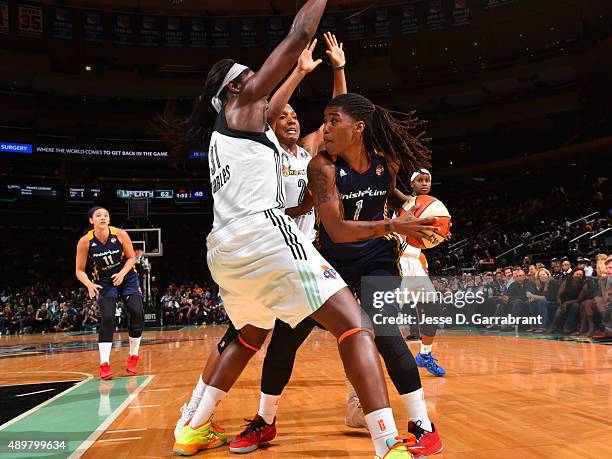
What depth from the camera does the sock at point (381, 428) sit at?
7.10 feet

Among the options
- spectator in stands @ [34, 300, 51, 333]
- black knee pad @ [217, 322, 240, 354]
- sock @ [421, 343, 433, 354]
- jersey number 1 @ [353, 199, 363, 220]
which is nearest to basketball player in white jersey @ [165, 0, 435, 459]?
jersey number 1 @ [353, 199, 363, 220]

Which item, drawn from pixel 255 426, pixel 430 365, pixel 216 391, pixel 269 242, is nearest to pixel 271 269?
pixel 269 242

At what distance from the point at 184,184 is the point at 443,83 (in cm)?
1265

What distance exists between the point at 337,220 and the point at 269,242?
1.43 ft

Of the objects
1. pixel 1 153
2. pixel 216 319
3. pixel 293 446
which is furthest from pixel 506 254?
pixel 1 153

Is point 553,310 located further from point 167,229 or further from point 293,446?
point 167,229

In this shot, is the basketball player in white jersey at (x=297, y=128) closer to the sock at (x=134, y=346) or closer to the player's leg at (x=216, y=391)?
the player's leg at (x=216, y=391)

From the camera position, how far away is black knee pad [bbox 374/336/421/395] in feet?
9.14

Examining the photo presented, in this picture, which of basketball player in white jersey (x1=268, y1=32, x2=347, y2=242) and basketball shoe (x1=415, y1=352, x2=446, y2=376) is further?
basketball shoe (x1=415, y1=352, x2=446, y2=376)

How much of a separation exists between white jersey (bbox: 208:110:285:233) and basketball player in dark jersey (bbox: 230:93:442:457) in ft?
0.88

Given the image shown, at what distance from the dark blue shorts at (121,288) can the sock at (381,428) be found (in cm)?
484

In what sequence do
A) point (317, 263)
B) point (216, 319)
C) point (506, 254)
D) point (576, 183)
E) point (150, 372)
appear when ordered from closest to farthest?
point (317, 263) → point (150, 372) → point (506, 254) → point (216, 319) → point (576, 183)

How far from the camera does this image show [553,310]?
369 inches

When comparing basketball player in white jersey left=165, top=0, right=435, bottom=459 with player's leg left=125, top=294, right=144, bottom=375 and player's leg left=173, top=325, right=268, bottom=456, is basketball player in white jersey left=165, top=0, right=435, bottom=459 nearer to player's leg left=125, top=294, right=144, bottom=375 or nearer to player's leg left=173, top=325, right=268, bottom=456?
player's leg left=173, top=325, right=268, bottom=456
